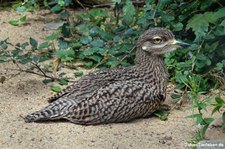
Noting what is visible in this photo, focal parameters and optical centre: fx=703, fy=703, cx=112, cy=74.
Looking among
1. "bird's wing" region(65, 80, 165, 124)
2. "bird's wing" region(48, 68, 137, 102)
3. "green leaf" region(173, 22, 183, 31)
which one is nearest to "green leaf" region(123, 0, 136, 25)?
"green leaf" region(173, 22, 183, 31)

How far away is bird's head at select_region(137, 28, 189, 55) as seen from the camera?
20.9ft

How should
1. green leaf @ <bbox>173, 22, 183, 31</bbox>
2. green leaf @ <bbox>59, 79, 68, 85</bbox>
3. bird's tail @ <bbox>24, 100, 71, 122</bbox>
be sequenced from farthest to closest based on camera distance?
green leaf @ <bbox>173, 22, 183, 31</bbox> → green leaf @ <bbox>59, 79, 68, 85</bbox> → bird's tail @ <bbox>24, 100, 71, 122</bbox>

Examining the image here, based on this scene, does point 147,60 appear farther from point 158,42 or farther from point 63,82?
point 63,82

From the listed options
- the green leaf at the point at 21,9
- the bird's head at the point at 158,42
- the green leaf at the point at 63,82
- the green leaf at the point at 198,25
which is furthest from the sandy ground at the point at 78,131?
the green leaf at the point at 21,9

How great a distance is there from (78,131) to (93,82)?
0.59m

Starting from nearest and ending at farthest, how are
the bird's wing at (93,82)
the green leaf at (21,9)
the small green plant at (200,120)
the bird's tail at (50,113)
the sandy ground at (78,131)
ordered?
the small green plant at (200,120)
the sandy ground at (78,131)
the bird's tail at (50,113)
the bird's wing at (93,82)
the green leaf at (21,9)

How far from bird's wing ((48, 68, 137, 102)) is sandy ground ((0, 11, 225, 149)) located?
28cm

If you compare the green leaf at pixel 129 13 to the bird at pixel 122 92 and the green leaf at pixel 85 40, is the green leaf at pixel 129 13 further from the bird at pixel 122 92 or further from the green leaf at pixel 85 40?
the bird at pixel 122 92

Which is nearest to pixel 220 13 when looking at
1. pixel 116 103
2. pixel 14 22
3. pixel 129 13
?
pixel 129 13

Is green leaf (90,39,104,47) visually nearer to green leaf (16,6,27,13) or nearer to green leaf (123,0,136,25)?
green leaf (123,0,136,25)

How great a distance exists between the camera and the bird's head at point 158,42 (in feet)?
20.9

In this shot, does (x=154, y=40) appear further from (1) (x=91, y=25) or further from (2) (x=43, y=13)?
(2) (x=43, y=13)

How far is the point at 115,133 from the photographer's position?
5.69 meters

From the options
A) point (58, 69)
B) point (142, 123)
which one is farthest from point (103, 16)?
point (142, 123)
